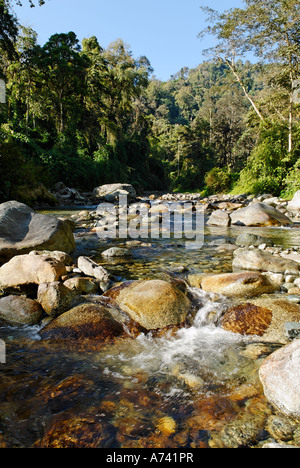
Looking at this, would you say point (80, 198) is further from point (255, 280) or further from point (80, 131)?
point (255, 280)

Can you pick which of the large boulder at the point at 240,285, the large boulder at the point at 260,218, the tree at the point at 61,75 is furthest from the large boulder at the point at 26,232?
the tree at the point at 61,75

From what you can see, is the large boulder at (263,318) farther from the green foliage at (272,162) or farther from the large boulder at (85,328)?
the green foliage at (272,162)

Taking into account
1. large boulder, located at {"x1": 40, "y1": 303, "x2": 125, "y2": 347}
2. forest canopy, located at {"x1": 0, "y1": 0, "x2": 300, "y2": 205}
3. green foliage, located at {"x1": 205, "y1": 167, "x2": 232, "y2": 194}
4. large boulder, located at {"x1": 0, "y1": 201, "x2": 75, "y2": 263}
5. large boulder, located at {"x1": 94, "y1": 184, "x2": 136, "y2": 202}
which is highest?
forest canopy, located at {"x1": 0, "y1": 0, "x2": 300, "y2": 205}

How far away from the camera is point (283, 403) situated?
1906 millimetres

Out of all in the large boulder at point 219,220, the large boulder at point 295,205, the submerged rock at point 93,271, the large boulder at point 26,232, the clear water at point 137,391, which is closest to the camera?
the clear water at point 137,391

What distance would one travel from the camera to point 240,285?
12.8ft

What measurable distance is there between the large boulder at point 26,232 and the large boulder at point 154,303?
6.68ft

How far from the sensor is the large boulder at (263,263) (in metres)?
4.78

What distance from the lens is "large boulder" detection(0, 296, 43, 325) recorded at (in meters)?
3.29

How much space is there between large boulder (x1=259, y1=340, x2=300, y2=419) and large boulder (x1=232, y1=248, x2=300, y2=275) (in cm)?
286

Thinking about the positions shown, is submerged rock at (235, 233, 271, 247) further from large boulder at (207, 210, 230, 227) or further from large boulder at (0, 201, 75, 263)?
large boulder at (0, 201, 75, 263)

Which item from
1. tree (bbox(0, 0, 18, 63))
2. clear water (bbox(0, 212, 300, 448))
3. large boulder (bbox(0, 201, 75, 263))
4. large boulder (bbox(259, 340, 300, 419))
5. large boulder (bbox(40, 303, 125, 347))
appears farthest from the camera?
tree (bbox(0, 0, 18, 63))

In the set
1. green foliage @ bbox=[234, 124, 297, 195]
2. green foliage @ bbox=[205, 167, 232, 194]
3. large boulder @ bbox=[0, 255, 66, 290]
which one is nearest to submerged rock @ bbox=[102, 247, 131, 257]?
large boulder @ bbox=[0, 255, 66, 290]

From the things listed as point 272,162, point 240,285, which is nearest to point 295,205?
point 272,162
